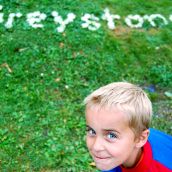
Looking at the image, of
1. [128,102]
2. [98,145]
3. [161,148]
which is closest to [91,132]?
[98,145]

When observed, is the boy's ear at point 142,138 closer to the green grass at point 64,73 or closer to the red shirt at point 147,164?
the red shirt at point 147,164

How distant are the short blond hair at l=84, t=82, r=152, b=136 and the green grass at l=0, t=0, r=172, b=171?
1.72 meters

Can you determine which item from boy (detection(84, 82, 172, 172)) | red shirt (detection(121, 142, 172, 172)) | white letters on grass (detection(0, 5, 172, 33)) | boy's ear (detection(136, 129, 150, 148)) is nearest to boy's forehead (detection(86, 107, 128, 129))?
boy (detection(84, 82, 172, 172))

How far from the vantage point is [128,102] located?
2.42m

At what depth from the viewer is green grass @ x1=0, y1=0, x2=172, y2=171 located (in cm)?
429

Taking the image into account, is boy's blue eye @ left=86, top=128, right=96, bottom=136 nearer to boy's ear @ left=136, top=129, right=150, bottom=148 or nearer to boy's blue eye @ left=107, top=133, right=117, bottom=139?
boy's blue eye @ left=107, top=133, right=117, bottom=139

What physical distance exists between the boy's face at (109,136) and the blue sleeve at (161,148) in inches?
12.0

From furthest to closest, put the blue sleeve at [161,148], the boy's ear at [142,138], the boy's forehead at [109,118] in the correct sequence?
the blue sleeve at [161,148]
the boy's ear at [142,138]
the boy's forehead at [109,118]

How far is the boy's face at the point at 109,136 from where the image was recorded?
7.75 ft

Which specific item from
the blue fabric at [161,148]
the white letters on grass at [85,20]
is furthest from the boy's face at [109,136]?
the white letters on grass at [85,20]

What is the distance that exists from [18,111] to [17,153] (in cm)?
61

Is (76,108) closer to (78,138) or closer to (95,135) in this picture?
(78,138)

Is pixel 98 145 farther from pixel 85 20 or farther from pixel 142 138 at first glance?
pixel 85 20

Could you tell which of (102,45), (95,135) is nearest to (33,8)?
(102,45)
